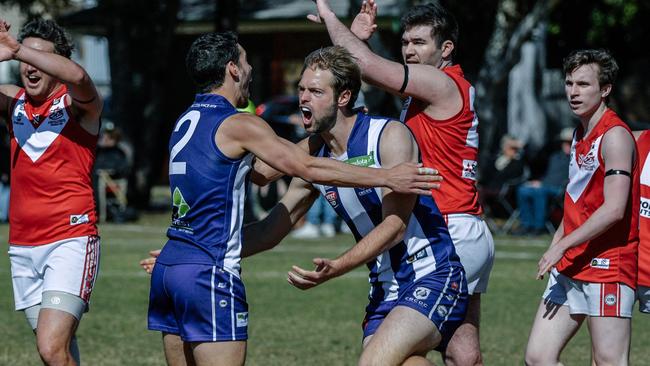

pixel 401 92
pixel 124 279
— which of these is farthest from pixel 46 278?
pixel 124 279

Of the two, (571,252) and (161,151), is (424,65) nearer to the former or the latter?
(571,252)

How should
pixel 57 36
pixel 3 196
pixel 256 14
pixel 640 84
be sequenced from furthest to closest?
pixel 256 14
pixel 640 84
pixel 3 196
pixel 57 36

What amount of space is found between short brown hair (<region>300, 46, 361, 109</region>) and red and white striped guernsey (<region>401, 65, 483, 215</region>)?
69cm

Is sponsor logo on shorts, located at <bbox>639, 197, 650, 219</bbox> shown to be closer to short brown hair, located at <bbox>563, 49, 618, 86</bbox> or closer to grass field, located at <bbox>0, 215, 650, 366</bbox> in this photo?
short brown hair, located at <bbox>563, 49, 618, 86</bbox>

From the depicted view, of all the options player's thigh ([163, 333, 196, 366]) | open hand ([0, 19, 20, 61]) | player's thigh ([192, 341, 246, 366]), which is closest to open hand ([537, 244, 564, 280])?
player's thigh ([192, 341, 246, 366])

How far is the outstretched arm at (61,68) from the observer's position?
611cm

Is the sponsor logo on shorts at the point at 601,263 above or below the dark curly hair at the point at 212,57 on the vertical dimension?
below

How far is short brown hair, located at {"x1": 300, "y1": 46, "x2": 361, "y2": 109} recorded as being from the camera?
565 centimetres

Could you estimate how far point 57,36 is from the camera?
671 centimetres

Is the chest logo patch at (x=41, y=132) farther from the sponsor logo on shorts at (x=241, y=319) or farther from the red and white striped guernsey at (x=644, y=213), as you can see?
the red and white striped guernsey at (x=644, y=213)

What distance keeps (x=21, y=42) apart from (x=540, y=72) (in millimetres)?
22433

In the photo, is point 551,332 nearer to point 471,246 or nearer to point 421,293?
point 471,246

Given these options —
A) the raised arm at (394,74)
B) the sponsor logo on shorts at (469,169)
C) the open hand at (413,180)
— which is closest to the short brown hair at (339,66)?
the raised arm at (394,74)

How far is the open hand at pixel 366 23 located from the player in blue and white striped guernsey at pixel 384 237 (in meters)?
0.60
